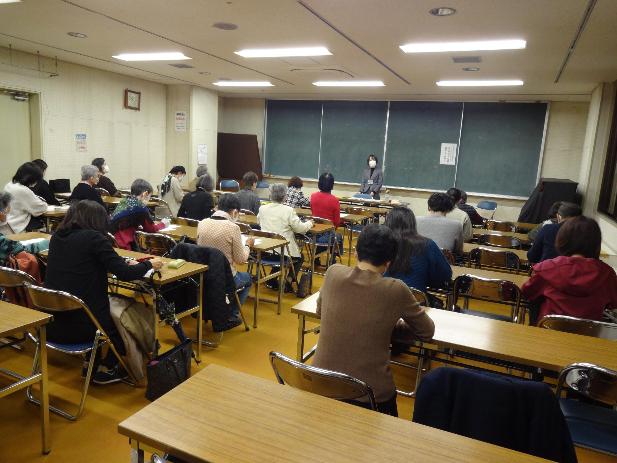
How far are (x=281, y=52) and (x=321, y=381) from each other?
16.6ft

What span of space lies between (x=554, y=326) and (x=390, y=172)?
301 inches

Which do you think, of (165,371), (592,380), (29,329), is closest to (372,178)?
(165,371)

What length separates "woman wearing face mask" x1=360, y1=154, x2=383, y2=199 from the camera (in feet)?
31.0

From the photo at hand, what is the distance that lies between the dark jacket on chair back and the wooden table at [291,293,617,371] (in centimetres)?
68

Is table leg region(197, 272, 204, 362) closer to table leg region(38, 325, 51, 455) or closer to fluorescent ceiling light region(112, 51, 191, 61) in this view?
table leg region(38, 325, 51, 455)

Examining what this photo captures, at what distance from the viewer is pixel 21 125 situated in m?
7.21

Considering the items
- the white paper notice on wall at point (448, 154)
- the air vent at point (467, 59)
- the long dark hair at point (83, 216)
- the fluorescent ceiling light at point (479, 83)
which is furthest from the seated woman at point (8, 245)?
the white paper notice on wall at point (448, 154)

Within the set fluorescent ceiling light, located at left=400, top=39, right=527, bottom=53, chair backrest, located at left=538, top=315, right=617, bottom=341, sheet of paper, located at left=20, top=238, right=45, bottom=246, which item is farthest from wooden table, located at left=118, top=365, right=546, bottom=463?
fluorescent ceiling light, located at left=400, top=39, right=527, bottom=53

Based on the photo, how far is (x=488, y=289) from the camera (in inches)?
121

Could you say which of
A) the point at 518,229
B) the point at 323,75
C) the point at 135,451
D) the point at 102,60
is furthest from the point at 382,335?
the point at 102,60

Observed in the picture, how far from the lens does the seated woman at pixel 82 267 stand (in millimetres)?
2498

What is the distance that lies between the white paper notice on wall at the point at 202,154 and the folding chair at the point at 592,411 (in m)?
9.05

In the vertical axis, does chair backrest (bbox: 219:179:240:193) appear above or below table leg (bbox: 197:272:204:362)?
above

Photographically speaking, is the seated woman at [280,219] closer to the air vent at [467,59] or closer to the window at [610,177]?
the air vent at [467,59]
